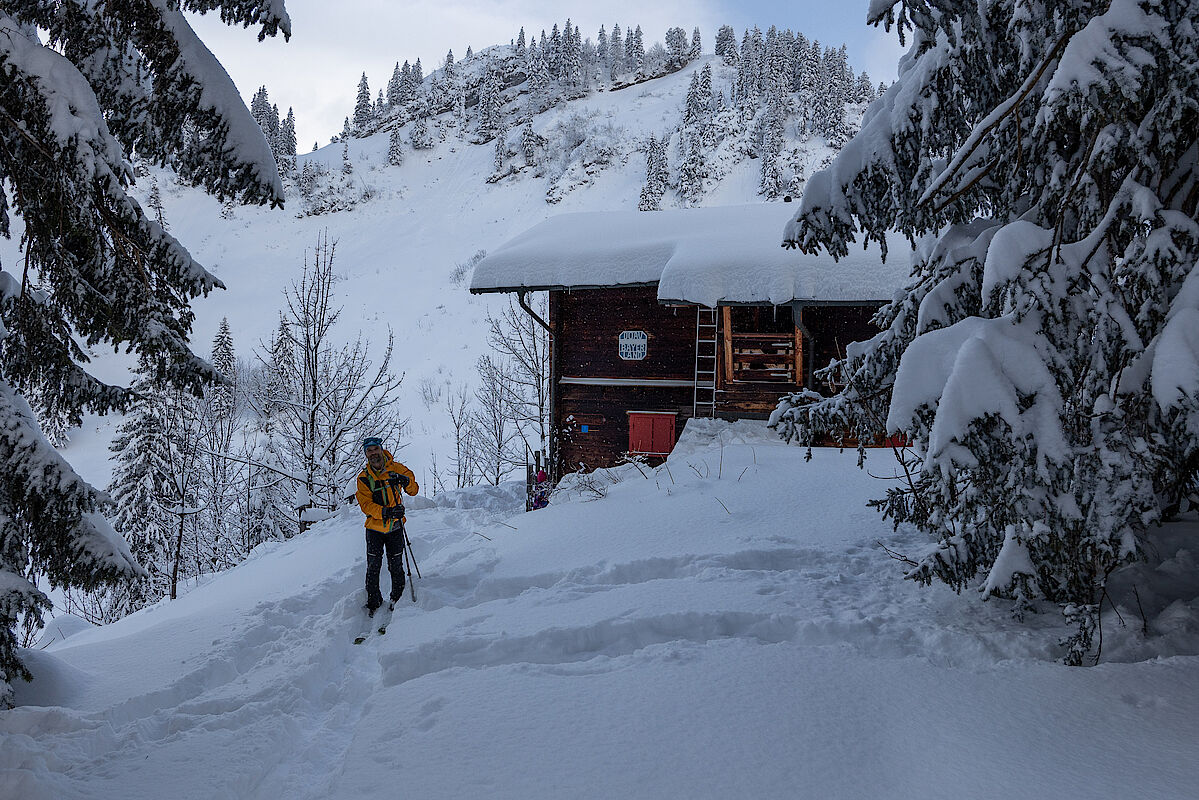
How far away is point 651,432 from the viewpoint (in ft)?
49.3

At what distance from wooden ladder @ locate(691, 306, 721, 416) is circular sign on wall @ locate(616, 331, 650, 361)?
1.21 meters

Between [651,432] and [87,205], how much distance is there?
1215cm

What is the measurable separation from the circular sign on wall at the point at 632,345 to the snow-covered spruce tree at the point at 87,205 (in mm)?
10737

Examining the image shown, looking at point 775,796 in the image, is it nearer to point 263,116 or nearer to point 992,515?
point 992,515

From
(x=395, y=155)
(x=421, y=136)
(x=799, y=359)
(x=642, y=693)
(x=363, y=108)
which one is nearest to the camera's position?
(x=642, y=693)

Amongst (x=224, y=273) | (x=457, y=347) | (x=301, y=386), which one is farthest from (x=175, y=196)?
(x=301, y=386)

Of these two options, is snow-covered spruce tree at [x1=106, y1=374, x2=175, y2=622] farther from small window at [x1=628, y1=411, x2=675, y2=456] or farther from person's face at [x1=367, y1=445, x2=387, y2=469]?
person's face at [x1=367, y1=445, x2=387, y2=469]

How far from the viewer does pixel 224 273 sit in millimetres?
56781

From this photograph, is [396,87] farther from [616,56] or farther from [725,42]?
[725,42]

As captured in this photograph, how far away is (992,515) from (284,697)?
465 cm

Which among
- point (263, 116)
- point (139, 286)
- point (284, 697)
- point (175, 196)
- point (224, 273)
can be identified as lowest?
point (284, 697)

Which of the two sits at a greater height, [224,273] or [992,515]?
[224,273]

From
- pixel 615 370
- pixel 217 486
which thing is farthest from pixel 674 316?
pixel 217 486

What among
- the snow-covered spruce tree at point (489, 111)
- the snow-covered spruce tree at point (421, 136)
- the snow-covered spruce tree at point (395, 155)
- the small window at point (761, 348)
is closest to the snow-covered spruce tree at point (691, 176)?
the snow-covered spruce tree at point (489, 111)
